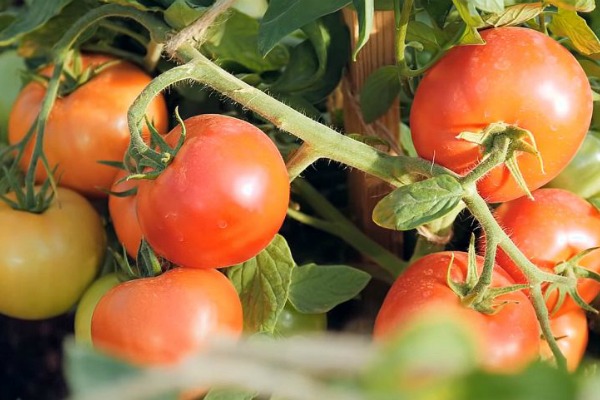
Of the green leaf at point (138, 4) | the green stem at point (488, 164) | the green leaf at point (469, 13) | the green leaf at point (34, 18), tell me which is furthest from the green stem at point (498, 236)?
the green leaf at point (34, 18)

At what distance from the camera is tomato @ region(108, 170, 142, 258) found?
623 mm

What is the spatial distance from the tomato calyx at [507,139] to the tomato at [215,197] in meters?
0.14

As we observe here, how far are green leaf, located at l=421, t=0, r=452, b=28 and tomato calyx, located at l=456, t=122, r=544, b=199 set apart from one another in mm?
126

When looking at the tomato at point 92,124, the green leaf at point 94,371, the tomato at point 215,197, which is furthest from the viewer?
the tomato at point 92,124

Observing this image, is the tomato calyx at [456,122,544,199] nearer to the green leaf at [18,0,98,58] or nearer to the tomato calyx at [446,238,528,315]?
the tomato calyx at [446,238,528,315]

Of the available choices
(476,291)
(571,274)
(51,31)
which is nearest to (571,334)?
(571,274)

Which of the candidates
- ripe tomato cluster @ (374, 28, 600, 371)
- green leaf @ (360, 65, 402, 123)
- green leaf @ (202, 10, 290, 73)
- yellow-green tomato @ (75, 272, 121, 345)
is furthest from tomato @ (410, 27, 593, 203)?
yellow-green tomato @ (75, 272, 121, 345)

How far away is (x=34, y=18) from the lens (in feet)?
2.41

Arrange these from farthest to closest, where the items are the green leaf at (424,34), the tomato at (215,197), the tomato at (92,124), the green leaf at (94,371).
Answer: the tomato at (92,124) → the green leaf at (424,34) → the tomato at (215,197) → the green leaf at (94,371)

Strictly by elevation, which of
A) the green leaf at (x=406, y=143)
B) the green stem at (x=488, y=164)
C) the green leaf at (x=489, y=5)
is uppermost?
the green leaf at (x=489, y=5)

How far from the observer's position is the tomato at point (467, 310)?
0.50m

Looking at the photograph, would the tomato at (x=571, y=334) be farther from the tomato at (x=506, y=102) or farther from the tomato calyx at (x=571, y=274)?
the tomato at (x=506, y=102)

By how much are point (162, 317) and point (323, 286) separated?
0.18 meters

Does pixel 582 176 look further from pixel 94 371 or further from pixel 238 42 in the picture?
pixel 94 371
